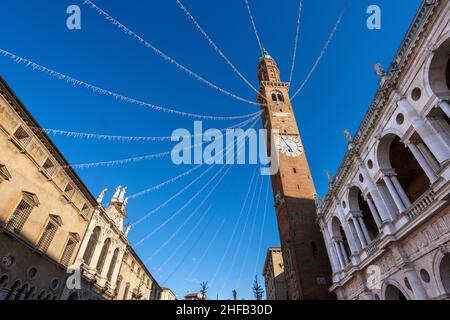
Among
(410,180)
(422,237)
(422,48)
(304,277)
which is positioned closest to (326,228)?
(304,277)

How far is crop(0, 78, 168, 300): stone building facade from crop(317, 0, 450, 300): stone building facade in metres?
21.5

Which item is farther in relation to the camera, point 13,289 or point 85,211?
point 85,211

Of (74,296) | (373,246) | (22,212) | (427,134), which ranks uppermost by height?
(22,212)

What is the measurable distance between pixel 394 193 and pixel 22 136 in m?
24.8

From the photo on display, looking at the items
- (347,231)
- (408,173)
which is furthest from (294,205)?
(408,173)

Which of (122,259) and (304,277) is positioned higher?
(122,259)

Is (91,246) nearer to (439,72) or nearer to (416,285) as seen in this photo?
(416,285)

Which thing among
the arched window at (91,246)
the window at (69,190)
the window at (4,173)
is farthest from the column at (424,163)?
the arched window at (91,246)

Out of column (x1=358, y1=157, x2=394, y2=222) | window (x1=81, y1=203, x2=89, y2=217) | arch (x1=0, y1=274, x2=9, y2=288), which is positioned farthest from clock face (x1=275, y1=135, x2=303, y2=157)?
arch (x1=0, y1=274, x2=9, y2=288)

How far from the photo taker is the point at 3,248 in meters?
16.3

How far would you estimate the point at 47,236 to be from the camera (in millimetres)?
21266

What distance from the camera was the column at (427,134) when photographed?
11.1 m
